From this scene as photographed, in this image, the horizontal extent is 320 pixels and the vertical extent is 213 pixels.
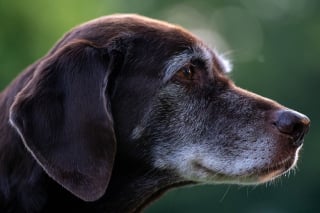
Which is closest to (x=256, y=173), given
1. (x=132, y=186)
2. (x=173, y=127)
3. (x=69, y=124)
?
(x=173, y=127)

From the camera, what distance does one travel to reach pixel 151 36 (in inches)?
197

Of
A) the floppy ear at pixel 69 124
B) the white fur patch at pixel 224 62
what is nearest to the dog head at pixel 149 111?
the floppy ear at pixel 69 124

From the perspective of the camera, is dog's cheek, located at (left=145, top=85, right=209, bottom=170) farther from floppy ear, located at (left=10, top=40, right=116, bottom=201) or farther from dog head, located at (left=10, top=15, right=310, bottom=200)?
floppy ear, located at (left=10, top=40, right=116, bottom=201)

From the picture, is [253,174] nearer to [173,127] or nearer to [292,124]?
[292,124]

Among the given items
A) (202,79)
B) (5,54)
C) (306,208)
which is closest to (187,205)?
(306,208)

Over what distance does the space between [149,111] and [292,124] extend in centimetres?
75

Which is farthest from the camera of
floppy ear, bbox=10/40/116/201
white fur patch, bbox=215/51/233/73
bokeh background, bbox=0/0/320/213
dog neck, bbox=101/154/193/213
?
bokeh background, bbox=0/0/320/213

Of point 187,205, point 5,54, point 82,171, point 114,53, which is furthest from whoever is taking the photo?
point 5,54

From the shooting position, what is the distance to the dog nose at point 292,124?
4910 mm

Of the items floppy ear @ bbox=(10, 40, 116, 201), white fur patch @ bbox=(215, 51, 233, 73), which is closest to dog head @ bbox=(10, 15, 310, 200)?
floppy ear @ bbox=(10, 40, 116, 201)

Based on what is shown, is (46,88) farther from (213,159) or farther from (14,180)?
(213,159)

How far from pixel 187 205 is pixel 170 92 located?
29.7ft

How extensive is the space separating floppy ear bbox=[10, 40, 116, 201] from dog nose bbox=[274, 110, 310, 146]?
911 mm

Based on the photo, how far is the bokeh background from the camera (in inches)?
546
